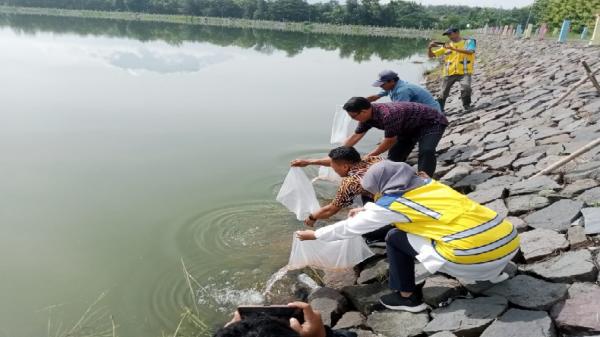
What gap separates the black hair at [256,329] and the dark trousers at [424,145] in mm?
3837

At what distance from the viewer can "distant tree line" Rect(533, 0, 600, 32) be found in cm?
2573

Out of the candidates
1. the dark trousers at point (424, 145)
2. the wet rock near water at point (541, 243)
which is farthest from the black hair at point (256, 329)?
the dark trousers at point (424, 145)

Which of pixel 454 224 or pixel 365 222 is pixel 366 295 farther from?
pixel 454 224

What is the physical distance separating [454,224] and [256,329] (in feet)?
5.23

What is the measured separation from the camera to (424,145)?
4898mm

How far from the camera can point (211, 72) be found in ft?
53.0

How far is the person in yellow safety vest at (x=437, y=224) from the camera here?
2.55 m

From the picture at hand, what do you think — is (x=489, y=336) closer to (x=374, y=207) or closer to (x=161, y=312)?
(x=374, y=207)

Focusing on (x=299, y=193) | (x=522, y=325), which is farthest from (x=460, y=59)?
(x=522, y=325)

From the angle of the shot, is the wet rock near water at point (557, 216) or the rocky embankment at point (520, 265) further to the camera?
the wet rock near water at point (557, 216)

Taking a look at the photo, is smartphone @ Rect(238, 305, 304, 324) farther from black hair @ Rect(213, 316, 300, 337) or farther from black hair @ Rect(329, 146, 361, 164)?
black hair @ Rect(329, 146, 361, 164)

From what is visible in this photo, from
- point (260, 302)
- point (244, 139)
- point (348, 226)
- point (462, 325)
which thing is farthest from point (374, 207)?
point (244, 139)

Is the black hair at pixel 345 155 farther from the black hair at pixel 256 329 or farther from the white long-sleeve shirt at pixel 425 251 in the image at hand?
the black hair at pixel 256 329

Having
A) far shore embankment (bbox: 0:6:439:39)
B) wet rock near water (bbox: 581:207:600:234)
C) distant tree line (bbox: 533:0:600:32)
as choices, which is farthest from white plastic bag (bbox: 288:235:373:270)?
far shore embankment (bbox: 0:6:439:39)
